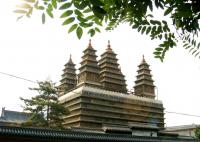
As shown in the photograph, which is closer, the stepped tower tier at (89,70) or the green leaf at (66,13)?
the green leaf at (66,13)

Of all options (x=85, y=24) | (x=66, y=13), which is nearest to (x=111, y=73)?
(x=85, y=24)

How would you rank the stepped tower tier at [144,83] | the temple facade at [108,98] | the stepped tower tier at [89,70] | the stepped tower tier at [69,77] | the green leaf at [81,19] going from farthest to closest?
the stepped tower tier at [69,77] → the stepped tower tier at [144,83] → the stepped tower tier at [89,70] → the temple facade at [108,98] → the green leaf at [81,19]

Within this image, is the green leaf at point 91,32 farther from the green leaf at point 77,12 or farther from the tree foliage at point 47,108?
the tree foliage at point 47,108

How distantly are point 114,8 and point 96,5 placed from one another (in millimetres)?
377

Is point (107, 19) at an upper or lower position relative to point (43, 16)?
upper

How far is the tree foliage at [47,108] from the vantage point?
32219mm

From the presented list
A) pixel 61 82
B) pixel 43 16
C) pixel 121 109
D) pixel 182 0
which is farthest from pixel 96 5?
pixel 61 82

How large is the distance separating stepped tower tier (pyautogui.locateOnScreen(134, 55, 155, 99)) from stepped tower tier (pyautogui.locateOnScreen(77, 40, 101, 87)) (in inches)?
385

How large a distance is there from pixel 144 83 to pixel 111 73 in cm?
700

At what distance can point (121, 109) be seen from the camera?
48.5m

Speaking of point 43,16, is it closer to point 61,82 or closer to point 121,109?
point 121,109

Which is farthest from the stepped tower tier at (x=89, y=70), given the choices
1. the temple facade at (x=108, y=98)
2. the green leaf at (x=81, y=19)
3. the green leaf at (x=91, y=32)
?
the green leaf at (x=81, y=19)

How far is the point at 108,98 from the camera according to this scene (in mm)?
47094

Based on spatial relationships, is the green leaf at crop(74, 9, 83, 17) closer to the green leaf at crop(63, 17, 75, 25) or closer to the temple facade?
the green leaf at crop(63, 17, 75, 25)
